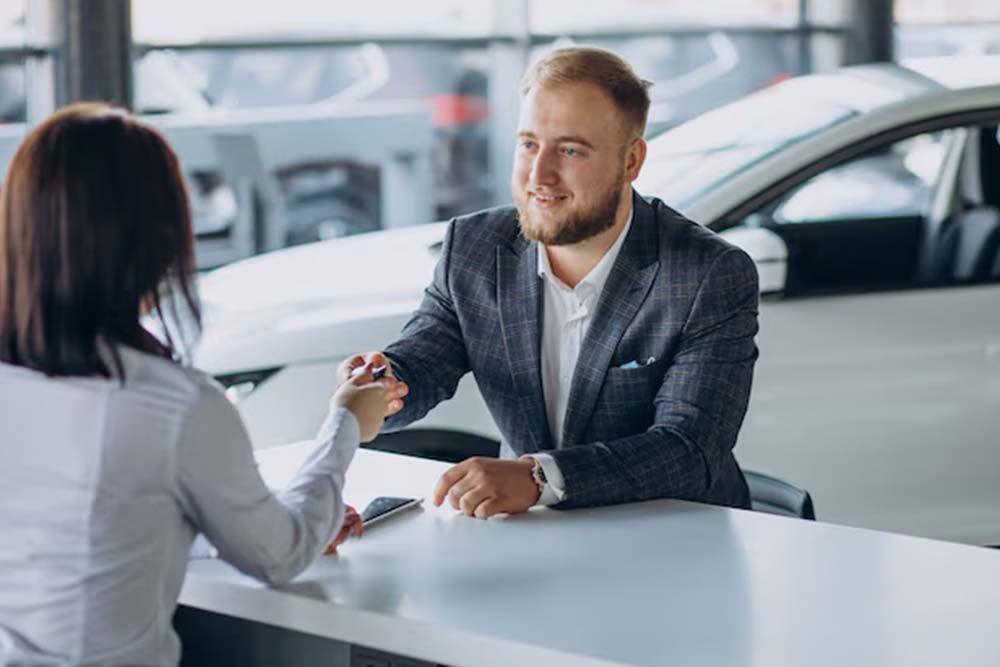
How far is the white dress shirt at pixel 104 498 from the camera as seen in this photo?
83.4 inches

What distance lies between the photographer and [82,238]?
211 cm

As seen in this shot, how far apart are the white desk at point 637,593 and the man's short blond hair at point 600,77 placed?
0.83m

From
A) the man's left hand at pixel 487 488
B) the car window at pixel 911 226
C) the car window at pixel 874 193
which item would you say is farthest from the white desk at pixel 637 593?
the car window at pixel 874 193

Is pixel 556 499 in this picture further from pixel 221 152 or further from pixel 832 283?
pixel 221 152

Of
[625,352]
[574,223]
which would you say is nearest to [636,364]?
[625,352]

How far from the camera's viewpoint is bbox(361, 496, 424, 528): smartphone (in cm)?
277

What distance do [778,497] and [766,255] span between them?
0.95 meters

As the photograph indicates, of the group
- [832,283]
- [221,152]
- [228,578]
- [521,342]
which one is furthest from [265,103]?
[228,578]

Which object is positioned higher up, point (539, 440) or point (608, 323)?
point (608, 323)

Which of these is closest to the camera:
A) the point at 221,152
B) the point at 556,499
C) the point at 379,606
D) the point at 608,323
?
the point at 379,606

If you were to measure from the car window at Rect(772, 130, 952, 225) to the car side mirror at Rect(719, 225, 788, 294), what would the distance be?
0.46 meters

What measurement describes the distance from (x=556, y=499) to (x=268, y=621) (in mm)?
596

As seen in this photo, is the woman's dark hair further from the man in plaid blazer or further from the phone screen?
the man in plaid blazer

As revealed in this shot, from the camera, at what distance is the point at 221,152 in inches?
360
